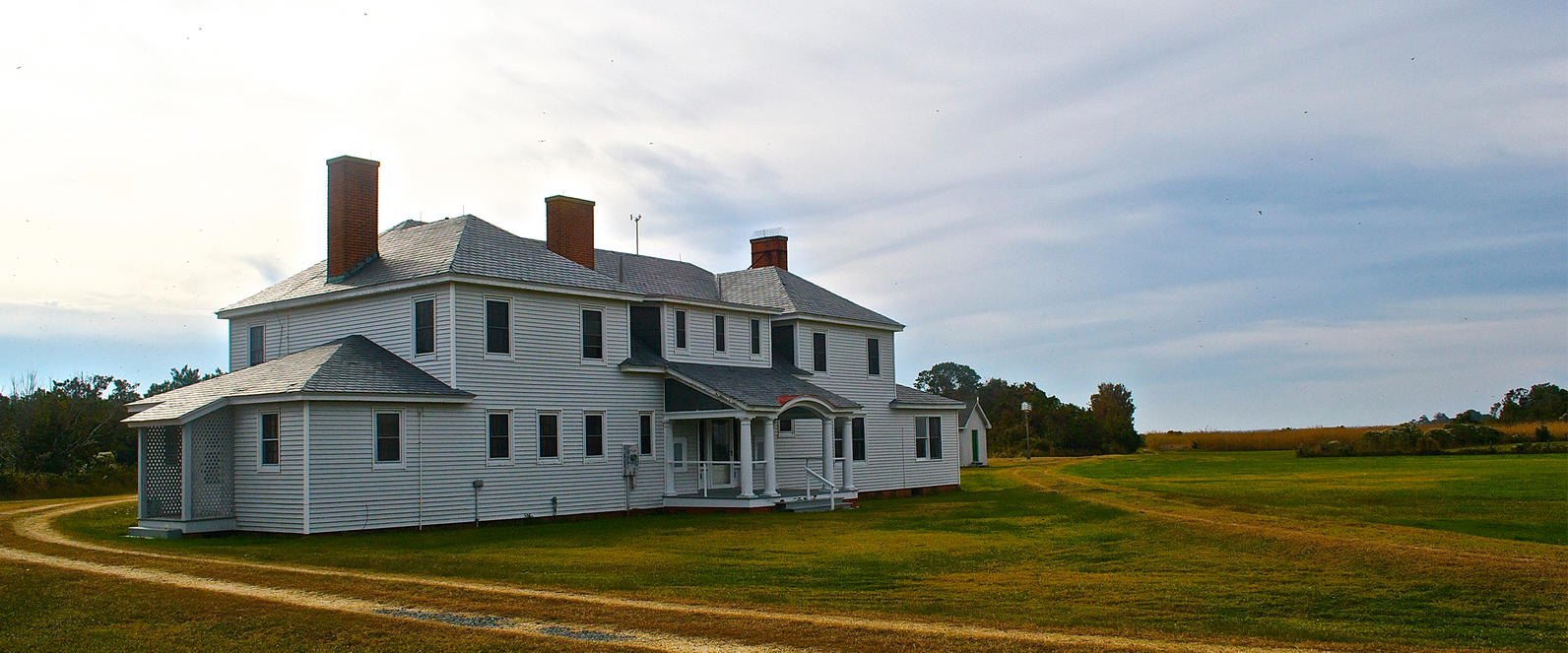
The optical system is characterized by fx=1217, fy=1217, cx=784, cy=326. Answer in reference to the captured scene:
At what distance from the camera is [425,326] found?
85.4 ft

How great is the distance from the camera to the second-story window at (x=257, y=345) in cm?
2919

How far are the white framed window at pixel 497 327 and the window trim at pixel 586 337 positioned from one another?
202cm

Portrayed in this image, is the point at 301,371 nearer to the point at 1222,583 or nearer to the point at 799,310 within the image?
the point at 799,310

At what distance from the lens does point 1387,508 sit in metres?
25.5

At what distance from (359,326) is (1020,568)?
16484mm

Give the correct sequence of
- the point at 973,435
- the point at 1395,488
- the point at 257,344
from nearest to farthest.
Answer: the point at 257,344, the point at 1395,488, the point at 973,435

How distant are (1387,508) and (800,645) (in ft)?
62.7

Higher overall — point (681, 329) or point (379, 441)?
point (681, 329)

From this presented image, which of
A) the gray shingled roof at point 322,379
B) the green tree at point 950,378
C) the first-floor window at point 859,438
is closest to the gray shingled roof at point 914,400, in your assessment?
the first-floor window at point 859,438

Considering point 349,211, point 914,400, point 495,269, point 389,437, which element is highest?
point 349,211

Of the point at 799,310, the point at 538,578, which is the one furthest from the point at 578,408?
the point at 538,578

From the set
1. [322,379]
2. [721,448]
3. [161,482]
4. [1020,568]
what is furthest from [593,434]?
[1020,568]

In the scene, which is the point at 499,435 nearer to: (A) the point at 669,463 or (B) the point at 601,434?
(B) the point at 601,434

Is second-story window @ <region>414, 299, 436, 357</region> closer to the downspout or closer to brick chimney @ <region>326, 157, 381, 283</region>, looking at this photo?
brick chimney @ <region>326, 157, 381, 283</region>
